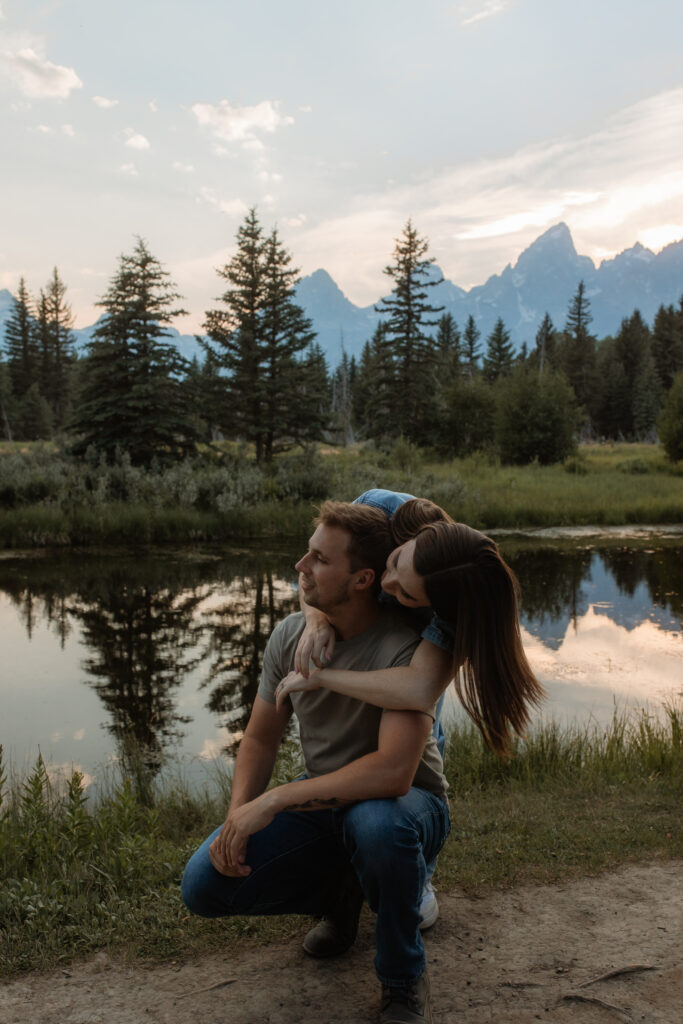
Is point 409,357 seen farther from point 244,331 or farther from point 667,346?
point 667,346

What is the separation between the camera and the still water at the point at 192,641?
664cm

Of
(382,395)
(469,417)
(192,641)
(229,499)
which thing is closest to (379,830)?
(192,641)

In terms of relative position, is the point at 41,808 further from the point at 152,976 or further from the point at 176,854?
the point at 152,976

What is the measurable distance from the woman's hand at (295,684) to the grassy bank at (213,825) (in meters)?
1.10

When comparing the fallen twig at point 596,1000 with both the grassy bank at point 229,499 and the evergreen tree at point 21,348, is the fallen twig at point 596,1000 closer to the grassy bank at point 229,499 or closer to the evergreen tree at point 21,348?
the grassy bank at point 229,499

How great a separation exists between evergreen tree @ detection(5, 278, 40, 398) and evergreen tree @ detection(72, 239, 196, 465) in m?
43.7

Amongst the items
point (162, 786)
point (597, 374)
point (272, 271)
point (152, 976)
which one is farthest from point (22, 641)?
point (597, 374)

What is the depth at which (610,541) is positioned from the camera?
1681cm

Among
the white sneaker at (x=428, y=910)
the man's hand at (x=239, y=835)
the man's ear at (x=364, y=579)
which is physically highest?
the man's ear at (x=364, y=579)

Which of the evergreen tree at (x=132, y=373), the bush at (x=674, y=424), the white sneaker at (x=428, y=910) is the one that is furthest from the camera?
the bush at (x=674, y=424)

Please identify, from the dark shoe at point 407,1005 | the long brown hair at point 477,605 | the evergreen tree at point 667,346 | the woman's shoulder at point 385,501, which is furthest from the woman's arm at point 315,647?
the evergreen tree at point 667,346

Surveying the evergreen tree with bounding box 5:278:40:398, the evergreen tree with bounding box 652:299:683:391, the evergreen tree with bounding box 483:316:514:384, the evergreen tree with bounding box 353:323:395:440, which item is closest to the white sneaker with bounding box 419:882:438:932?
the evergreen tree with bounding box 353:323:395:440

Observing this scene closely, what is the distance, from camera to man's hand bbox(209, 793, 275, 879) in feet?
8.02

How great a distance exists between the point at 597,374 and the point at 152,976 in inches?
2691
